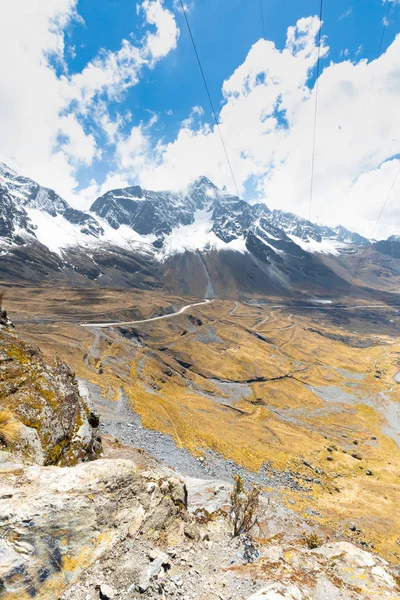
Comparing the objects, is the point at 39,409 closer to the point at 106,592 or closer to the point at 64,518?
the point at 64,518

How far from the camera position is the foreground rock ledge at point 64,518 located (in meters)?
5.97

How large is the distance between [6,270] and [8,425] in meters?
221

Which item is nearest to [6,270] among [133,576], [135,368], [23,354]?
[135,368]

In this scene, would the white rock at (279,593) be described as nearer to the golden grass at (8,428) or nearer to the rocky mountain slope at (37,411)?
the rocky mountain slope at (37,411)

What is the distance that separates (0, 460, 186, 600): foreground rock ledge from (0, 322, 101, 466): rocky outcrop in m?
2.46

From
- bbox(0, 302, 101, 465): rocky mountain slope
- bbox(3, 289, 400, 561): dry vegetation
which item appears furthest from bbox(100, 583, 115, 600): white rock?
bbox(3, 289, 400, 561): dry vegetation

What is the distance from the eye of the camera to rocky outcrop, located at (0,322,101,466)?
10.3 meters

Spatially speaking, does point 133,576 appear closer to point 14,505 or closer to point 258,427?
point 14,505

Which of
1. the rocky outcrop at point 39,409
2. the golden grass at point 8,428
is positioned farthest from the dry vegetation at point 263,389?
the golden grass at point 8,428

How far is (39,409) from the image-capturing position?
12211 mm

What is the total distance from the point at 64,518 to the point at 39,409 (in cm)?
650

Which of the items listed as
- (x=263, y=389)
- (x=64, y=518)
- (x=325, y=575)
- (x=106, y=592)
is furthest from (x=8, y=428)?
(x=263, y=389)

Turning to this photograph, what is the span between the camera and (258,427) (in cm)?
4950

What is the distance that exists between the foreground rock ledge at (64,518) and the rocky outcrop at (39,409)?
246cm
